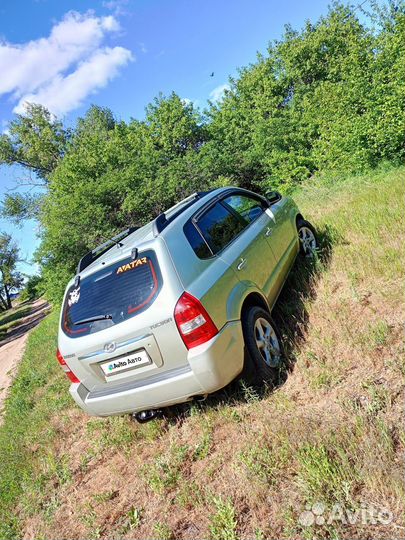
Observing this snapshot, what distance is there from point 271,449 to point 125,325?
5.04ft

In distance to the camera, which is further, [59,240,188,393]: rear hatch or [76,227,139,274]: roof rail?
[76,227,139,274]: roof rail

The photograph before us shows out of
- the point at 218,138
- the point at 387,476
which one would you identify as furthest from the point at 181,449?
the point at 218,138

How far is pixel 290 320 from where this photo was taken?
15.2 feet

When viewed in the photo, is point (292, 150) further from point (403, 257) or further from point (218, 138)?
point (403, 257)

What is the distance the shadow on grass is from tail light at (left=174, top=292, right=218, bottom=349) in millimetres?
763

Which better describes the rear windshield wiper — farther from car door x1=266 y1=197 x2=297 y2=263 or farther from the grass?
car door x1=266 y1=197 x2=297 y2=263

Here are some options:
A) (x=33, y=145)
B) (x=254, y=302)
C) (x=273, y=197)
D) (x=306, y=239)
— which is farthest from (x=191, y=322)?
(x=33, y=145)

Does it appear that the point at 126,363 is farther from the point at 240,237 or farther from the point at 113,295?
the point at 240,237

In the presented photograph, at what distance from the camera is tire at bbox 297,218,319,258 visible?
6.10 m

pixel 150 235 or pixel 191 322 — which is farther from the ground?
pixel 150 235

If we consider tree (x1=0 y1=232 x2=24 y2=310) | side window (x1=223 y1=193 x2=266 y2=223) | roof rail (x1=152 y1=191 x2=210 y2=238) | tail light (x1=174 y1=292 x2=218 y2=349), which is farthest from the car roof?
tree (x1=0 y1=232 x2=24 y2=310)

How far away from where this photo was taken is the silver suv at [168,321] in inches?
121

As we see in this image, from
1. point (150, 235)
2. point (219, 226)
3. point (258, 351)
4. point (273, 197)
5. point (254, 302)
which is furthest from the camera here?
point (273, 197)

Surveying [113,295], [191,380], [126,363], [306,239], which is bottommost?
[306,239]
